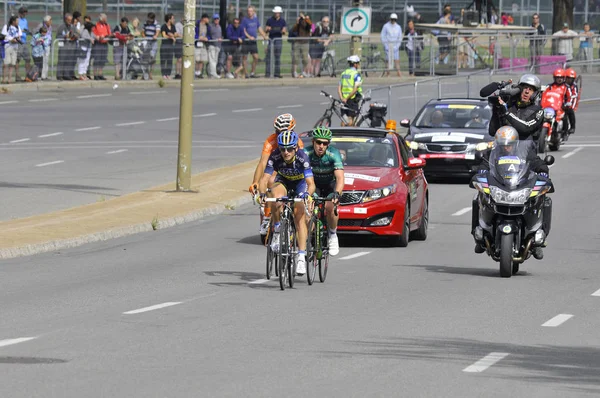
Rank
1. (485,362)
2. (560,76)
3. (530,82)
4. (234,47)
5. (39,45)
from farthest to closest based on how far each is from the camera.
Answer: (234,47) → (39,45) → (560,76) → (530,82) → (485,362)

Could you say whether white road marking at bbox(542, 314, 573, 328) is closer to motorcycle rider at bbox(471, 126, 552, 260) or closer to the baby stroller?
motorcycle rider at bbox(471, 126, 552, 260)

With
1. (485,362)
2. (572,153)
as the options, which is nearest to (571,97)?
(572,153)

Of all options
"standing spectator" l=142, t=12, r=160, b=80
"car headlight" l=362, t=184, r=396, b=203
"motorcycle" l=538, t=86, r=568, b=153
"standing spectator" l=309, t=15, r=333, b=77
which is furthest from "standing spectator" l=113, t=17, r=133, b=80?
"car headlight" l=362, t=184, r=396, b=203

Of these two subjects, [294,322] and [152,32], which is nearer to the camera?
[294,322]

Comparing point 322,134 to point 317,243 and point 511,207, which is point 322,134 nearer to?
point 317,243

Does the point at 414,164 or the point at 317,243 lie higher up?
the point at 414,164

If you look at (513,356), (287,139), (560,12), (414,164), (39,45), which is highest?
(560,12)

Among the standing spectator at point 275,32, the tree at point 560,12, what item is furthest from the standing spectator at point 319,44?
the tree at point 560,12

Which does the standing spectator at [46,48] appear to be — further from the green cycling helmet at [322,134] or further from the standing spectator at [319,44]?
the green cycling helmet at [322,134]

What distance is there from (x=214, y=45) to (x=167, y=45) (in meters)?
2.14

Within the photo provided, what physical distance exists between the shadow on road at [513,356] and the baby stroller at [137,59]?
3613 cm

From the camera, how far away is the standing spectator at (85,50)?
45.0m

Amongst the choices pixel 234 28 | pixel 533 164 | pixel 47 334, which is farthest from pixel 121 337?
pixel 234 28

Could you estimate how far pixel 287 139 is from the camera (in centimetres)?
1509
